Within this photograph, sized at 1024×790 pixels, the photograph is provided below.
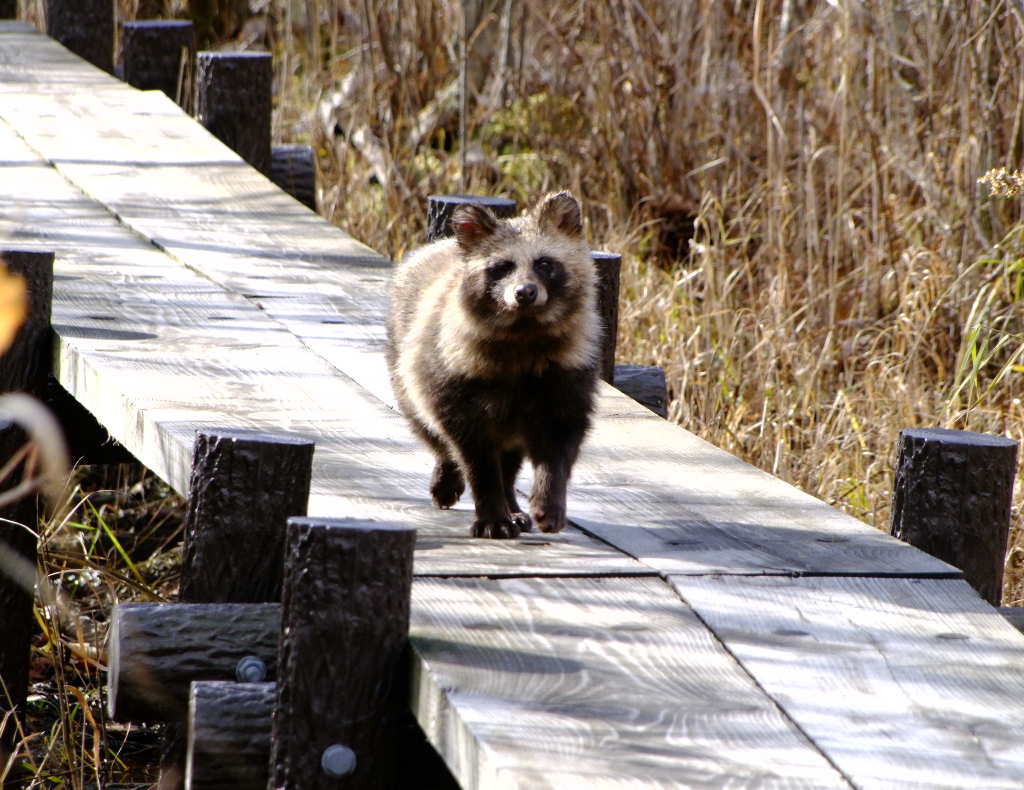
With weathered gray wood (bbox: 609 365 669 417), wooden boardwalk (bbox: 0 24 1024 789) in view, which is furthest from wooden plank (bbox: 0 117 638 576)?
weathered gray wood (bbox: 609 365 669 417)

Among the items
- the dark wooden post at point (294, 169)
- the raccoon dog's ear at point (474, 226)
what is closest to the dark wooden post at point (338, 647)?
the raccoon dog's ear at point (474, 226)

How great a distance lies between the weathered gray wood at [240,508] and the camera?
3.28 m

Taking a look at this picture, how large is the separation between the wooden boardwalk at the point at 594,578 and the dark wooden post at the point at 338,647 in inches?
3.6

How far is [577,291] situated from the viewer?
3807mm

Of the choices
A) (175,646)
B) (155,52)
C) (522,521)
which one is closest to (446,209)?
(522,521)

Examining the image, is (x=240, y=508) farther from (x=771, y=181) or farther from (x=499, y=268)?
(x=771, y=181)

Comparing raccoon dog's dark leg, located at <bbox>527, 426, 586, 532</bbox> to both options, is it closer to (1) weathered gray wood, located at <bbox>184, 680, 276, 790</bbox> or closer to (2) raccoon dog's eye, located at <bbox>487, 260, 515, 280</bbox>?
(2) raccoon dog's eye, located at <bbox>487, 260, 515, 280</bbox>

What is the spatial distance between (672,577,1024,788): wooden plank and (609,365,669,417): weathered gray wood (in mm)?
2252

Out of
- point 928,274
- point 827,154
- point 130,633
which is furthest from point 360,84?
point 130,633

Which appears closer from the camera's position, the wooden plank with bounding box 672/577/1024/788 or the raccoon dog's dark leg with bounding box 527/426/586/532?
the wooden plank with bounding box 672/577/1024/788

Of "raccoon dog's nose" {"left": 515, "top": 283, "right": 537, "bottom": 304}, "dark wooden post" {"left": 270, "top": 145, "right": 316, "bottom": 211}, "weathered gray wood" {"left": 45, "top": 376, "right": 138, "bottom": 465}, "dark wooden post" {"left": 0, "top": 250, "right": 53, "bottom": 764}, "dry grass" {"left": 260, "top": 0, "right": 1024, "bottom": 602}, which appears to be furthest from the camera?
"dark wooden post" {"left": 270, "top": 145, "right": 316, "bottom": 211}

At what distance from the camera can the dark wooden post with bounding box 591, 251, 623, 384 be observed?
5.03 metres

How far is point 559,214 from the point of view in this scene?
3854mm

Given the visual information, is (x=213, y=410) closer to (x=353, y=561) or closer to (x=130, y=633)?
(x=130, y=633)
